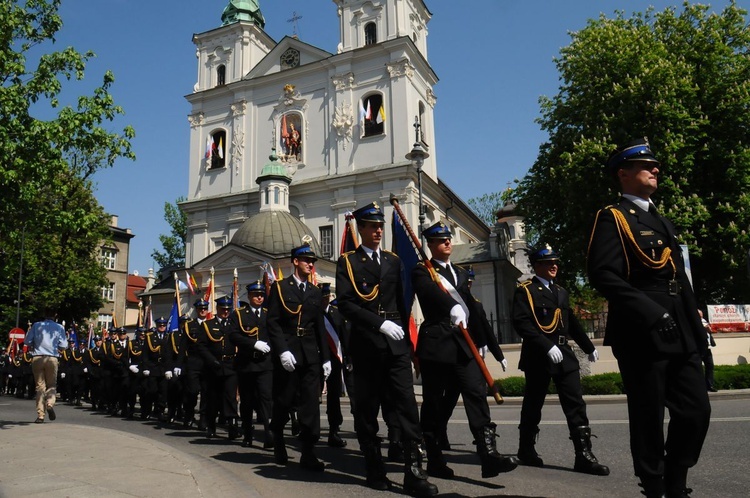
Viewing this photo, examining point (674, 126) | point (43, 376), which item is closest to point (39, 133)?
point (43, 376)

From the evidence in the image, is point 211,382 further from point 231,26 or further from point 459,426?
point 231,26

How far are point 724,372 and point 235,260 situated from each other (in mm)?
26630

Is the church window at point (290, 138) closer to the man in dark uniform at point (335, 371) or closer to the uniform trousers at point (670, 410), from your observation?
the man in dark uniform at point (335, 371)

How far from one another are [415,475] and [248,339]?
426 centimetres

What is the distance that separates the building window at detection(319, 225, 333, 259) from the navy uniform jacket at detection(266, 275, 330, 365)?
3293 cm

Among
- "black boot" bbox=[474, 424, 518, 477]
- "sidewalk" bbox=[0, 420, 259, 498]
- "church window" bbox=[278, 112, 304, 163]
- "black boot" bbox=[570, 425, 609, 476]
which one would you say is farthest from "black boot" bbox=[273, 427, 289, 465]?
"church window" bbox=[278, 112, 304, 163]

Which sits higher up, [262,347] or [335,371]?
[262,347]

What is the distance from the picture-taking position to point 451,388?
5762mm

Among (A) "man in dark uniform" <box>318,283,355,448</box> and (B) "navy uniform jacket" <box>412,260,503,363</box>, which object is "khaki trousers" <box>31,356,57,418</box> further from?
(B) "navy uniform jacket" <box>412,260,503,363</box>

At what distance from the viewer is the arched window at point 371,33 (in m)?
41.2

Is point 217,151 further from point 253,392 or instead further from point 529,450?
point 529,450

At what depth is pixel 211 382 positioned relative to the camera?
9.73 m

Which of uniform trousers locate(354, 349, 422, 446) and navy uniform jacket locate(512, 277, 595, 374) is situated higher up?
navy uniform jacket locate(512, 277, 595, 374)

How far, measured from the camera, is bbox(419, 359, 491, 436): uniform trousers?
538 cm
